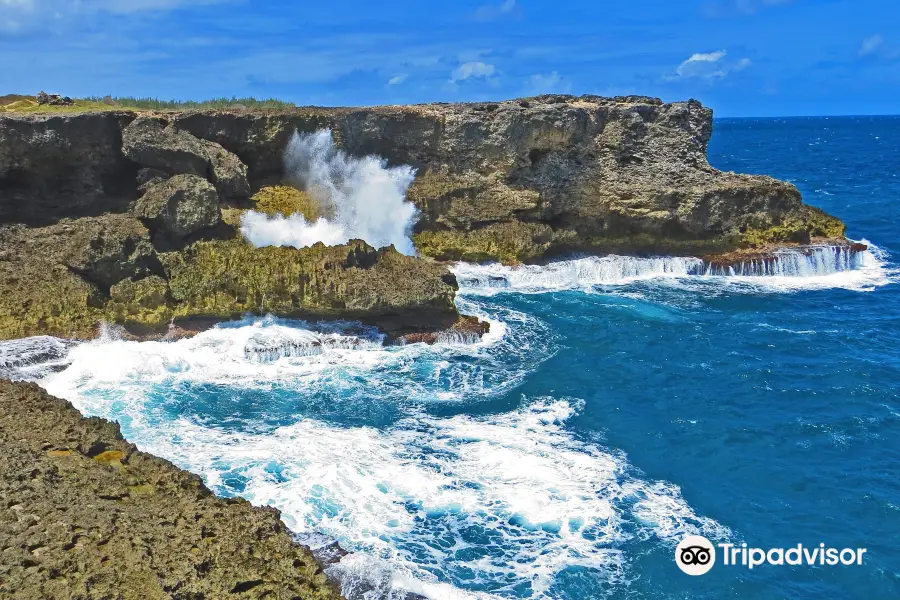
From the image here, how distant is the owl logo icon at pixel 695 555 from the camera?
15406mm

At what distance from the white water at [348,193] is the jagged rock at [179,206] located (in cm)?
517

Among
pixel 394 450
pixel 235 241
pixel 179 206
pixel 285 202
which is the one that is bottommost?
pixel 394 450

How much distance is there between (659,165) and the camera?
39.9 m

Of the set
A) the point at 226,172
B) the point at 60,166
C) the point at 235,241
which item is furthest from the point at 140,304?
the point at 226,172

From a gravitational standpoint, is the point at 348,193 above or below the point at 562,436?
above

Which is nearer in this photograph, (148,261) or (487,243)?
(148,261)

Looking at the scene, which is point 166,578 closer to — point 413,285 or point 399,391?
point 399,391

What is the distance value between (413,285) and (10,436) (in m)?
16.5

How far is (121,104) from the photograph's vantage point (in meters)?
35.9

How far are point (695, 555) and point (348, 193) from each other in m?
27.0

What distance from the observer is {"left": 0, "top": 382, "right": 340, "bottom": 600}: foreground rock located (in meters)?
10.3

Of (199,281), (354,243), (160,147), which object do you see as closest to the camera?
(199,281)

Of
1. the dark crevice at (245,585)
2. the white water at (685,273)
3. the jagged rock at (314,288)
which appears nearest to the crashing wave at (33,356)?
the jagged rock at (314,288)

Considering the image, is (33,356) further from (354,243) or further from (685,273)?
(685,273)
